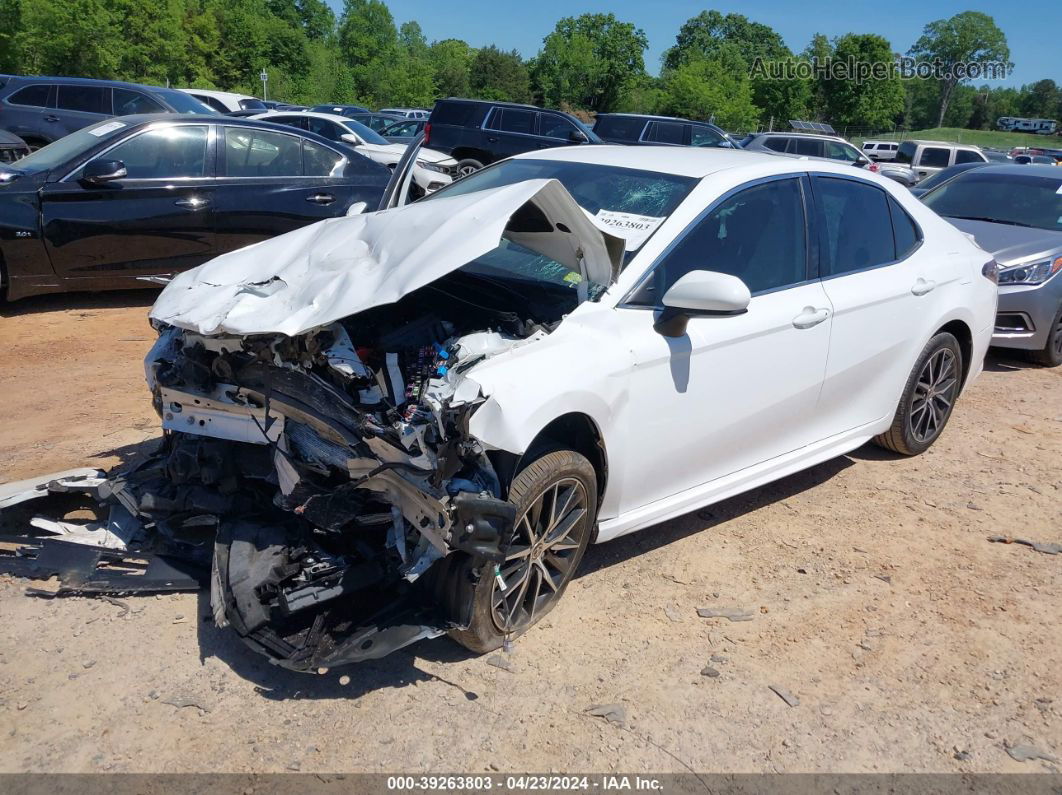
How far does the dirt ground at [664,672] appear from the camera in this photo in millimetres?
2998

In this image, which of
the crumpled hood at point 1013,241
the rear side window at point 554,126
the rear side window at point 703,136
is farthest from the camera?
the rear side window at point 703,136

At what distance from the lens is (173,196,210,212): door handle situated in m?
8.05

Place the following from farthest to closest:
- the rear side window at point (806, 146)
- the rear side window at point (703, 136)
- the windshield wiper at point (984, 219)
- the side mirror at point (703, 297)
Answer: the rear side window at point (806, 146)
the rear side window at point (703, 136)
the windshield wiper at point (984, 219)
the side mirror at point (703, 297)

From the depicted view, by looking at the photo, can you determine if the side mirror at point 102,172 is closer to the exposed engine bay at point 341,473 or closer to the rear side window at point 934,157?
the exposed engine bay at point 341,473

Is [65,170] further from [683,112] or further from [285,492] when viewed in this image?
[683,112]

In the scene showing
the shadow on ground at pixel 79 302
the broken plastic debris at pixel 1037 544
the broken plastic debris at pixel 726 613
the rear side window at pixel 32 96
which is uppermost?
the rear side window at pixel 32 96

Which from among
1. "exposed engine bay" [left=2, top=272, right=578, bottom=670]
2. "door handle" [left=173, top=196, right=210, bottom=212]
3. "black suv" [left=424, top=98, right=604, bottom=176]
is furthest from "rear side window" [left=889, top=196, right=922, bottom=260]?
"black suv" [left=424, top=98, right=604, bottom=176]

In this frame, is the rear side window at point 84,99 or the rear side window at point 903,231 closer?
the rear side window at point 903,231

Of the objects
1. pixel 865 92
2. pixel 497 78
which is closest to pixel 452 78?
pixel 497 78

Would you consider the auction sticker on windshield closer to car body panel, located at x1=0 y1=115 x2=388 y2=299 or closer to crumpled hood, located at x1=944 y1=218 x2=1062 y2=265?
car body panel, located at x1=0 y1=115 x2=388 y2=299

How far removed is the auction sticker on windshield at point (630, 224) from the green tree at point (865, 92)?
74.6 m

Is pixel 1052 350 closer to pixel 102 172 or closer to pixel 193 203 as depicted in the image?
pixel 193 203

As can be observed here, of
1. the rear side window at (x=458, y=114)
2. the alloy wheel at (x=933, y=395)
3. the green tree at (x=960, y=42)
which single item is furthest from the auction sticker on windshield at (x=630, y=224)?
the green tree at (x=960, y=42)

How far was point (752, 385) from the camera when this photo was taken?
4.12 metres
